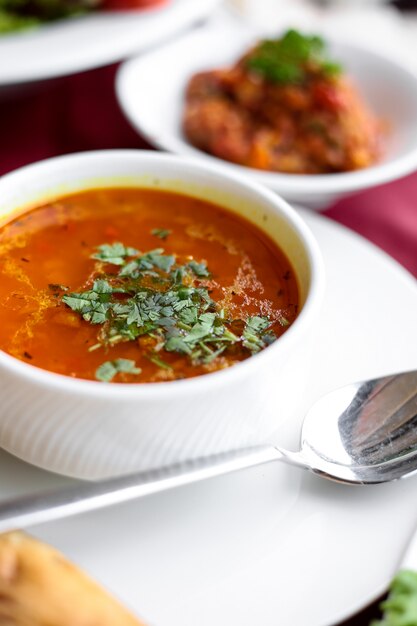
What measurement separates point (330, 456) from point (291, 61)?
7.38 feet

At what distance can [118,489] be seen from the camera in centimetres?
178

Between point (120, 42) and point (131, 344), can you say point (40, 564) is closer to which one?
point (131, 344)

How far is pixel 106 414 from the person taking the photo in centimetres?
180

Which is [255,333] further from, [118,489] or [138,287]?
[118,489]

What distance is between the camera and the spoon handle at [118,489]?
170cm

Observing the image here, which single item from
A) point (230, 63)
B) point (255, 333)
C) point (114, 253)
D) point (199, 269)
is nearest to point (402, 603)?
point (255, 333)

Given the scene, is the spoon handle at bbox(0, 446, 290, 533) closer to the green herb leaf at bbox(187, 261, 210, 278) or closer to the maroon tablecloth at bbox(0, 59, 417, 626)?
the green herb leaf at bbox(187, 261, 210, 278)

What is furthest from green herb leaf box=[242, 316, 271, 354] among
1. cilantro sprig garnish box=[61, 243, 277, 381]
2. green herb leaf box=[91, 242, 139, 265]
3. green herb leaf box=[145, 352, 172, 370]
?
green herb leaf box=[91, 242, 139, 265]

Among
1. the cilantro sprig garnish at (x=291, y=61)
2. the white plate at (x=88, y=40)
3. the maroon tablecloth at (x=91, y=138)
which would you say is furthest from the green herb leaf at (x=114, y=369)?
the cilantro sprig garnish at (x=291, y=61)

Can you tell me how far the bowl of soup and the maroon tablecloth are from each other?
996 millimetres

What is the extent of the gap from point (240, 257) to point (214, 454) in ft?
2.17

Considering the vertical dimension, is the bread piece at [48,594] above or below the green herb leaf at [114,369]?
below

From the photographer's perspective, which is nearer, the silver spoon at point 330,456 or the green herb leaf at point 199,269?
the silver spoon at point 330,456

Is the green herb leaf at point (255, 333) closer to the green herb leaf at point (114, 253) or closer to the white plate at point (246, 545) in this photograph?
the white plate at point (246, 545)
